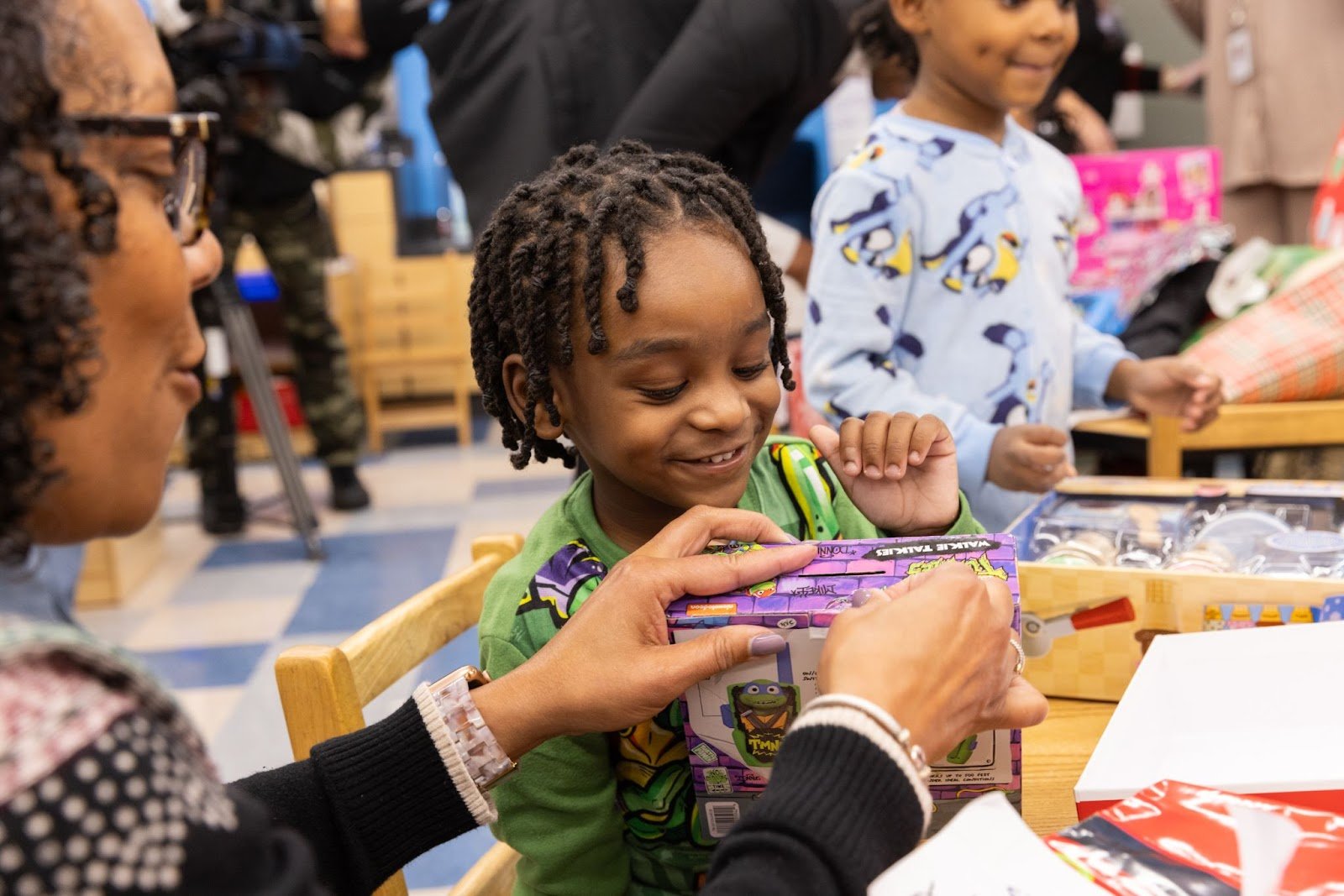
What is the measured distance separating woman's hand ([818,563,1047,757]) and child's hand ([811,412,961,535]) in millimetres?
376

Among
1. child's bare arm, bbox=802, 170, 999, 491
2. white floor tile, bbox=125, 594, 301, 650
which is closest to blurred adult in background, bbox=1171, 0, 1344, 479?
child's bare arm, bbox=802, 170, 999, 491

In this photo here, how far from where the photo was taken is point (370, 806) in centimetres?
101

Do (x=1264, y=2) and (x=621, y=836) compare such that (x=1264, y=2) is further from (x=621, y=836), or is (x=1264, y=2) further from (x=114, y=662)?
(x=114, y=662)

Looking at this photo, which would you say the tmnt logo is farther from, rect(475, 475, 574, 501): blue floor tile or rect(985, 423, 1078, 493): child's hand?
rect(475, 475, 574, 501): blue floor tile

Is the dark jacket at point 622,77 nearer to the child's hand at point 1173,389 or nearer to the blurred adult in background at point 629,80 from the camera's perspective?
the blurred adult in background at point 629,80

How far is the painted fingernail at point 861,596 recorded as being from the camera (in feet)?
2.90

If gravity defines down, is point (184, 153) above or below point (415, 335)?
above

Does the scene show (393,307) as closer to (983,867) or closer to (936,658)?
(936,658)

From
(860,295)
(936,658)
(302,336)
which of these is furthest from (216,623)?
(936,658)

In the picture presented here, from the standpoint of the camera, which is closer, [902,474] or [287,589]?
[902,474]

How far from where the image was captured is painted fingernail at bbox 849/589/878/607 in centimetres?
88

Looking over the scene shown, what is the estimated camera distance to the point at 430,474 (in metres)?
5.93

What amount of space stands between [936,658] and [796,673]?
0.41 feet

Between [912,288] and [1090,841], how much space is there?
117cm
